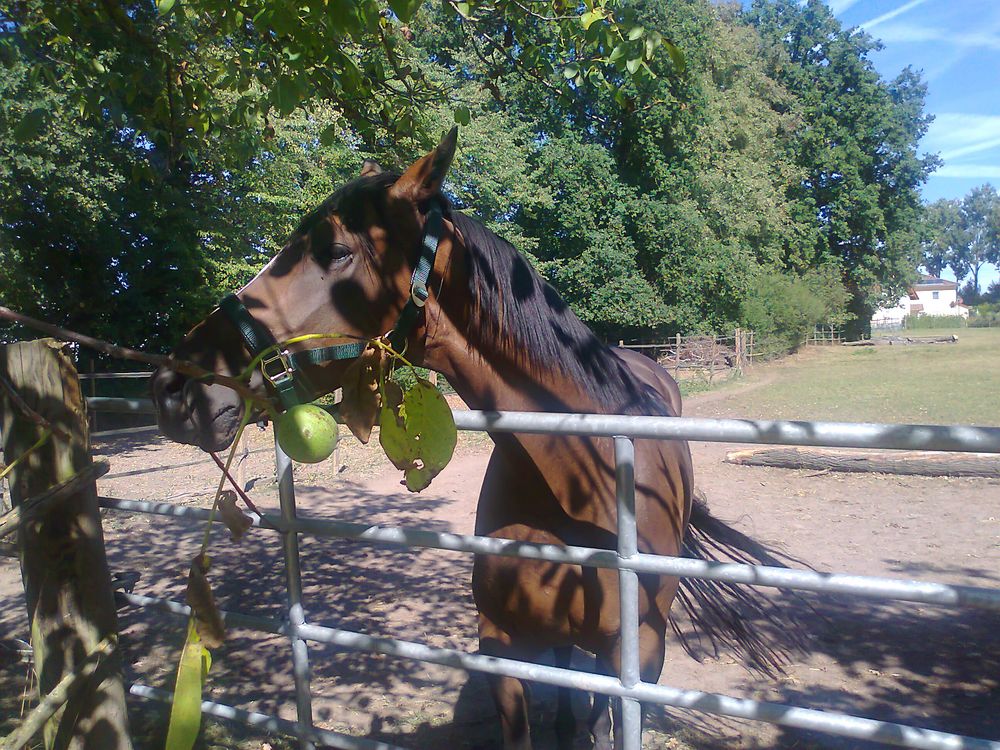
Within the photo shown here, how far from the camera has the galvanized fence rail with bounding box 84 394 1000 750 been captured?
47.9 inches

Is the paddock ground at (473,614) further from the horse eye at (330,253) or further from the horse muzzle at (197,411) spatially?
the horse eye at (330,253)

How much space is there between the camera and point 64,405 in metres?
1.65

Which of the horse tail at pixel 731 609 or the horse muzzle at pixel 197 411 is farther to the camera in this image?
the horse tail at pixel 731 609

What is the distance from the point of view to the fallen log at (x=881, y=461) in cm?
720

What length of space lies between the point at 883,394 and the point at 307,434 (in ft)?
50.1

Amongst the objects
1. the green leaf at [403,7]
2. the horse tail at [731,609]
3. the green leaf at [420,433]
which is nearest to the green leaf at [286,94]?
the green leaf at [403,7]

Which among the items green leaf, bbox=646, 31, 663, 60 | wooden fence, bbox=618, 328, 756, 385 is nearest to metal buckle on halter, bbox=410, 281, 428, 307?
green leaf, bbox=646, 31, 663, 60

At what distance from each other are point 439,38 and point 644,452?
1949 cm

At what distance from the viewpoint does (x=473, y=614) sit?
13.7 ft

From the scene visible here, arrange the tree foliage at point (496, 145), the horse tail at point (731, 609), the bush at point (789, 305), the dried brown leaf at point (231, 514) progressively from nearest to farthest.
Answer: the dried brown leaf at point (231, 514) → the horse tail at point (731, 609) → the tree foliage at point (496, 145) → the bush at point (789, 305)

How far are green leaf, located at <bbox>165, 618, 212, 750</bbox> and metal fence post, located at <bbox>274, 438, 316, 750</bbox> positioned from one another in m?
0.57

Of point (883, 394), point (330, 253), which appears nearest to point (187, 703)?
point (330, 253)

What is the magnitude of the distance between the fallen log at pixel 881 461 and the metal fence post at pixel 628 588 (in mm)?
7051

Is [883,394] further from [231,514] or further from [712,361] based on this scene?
[231,514]
